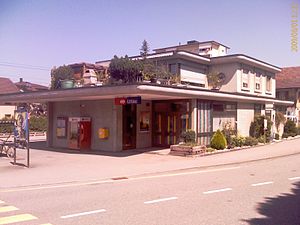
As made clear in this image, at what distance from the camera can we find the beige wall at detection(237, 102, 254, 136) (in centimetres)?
2417

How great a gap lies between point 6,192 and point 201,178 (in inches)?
235

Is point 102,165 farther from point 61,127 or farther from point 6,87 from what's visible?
point 6,87

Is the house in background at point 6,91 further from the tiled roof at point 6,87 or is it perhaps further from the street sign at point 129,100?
the street sign at point 129,100

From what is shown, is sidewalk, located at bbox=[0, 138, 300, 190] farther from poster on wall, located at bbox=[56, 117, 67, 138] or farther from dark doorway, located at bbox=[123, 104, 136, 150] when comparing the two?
poster on wall, located at bbox=[56, 117, 67, 138]

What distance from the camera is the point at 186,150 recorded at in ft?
57.9

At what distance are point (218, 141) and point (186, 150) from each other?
9.97ft

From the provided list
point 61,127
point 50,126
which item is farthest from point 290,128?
point 50,126

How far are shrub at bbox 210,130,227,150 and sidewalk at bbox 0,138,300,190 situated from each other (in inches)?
37.4

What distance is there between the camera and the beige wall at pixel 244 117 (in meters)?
24.2

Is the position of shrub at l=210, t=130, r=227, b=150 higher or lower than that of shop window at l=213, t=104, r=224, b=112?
lower

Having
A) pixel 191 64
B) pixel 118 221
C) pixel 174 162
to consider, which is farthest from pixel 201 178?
pixel 191 64

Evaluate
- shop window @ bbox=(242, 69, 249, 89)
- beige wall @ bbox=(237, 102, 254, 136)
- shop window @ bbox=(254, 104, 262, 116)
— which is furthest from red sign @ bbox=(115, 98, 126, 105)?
shop window @ bbox=(242, 69, 249, 89)

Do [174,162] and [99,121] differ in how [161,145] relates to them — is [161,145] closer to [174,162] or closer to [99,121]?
[99,121]

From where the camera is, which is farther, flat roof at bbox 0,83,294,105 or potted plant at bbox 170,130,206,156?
potted plant at bbox 170,130,206,156
